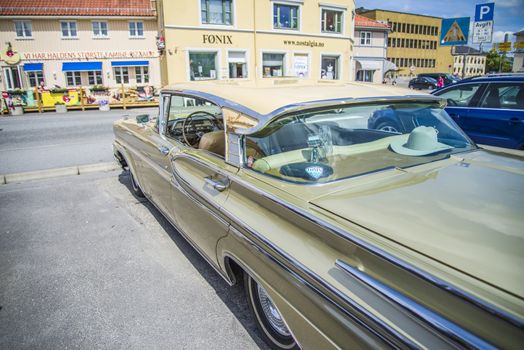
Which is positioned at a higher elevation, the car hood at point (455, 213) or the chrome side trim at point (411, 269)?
the car hood at point (455, 213)

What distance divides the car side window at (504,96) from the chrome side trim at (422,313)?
18.4 ft

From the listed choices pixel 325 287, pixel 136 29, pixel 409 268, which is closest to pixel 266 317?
→ pixel 325 287

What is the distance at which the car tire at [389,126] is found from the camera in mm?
2865

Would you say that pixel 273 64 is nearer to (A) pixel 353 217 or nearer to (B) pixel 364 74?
(B) pixel 364 74

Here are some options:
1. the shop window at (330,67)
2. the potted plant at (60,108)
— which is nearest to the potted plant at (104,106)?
the potted plant at (60,108)

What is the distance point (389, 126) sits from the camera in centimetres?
293

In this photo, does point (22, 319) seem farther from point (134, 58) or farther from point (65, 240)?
point (134, 58)

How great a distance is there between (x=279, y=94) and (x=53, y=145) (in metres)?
8.91

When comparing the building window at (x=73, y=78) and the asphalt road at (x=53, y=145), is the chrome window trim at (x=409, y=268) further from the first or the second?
the building window at (x=73, y=78)

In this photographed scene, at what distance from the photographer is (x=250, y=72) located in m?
27.1

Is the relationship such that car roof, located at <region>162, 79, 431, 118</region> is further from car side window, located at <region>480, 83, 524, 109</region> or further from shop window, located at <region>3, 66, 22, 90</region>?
shop window, located at <region>3, 66, 22, 90</region>

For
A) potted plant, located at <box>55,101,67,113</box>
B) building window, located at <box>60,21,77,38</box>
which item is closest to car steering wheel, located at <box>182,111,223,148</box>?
potted plant, located at <box>55,101,67,113</box>

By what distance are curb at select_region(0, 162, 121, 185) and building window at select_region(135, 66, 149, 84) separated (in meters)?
28.8

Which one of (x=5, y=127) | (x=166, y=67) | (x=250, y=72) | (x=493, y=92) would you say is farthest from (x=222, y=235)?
(x=250, y=72)
